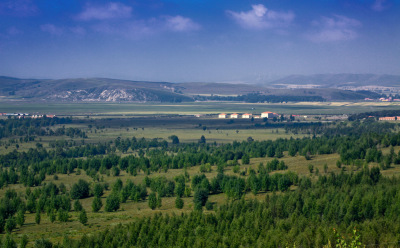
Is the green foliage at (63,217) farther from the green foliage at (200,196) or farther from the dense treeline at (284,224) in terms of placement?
the green foliage at (200,196)

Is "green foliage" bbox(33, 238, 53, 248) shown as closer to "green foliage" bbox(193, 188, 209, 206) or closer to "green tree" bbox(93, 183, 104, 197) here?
"green foliage" bbox(193, 188, 209, 206)

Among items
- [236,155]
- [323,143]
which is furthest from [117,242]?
[323,143]

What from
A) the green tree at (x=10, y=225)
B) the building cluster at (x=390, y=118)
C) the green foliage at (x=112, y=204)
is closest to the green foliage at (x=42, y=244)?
the green tree at (x=10, y=225)

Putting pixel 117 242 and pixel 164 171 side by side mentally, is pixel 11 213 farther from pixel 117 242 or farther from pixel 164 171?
pixel 164 171

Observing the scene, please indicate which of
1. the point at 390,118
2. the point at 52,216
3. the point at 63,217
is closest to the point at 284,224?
the point at 63,217

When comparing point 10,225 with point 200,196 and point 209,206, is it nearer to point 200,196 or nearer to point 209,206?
point 209,206

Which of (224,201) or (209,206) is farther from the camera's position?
(224,201)

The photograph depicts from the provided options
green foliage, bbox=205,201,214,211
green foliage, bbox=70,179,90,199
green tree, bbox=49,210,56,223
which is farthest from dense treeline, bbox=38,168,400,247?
green foliage, bbox=70,179,90,199
